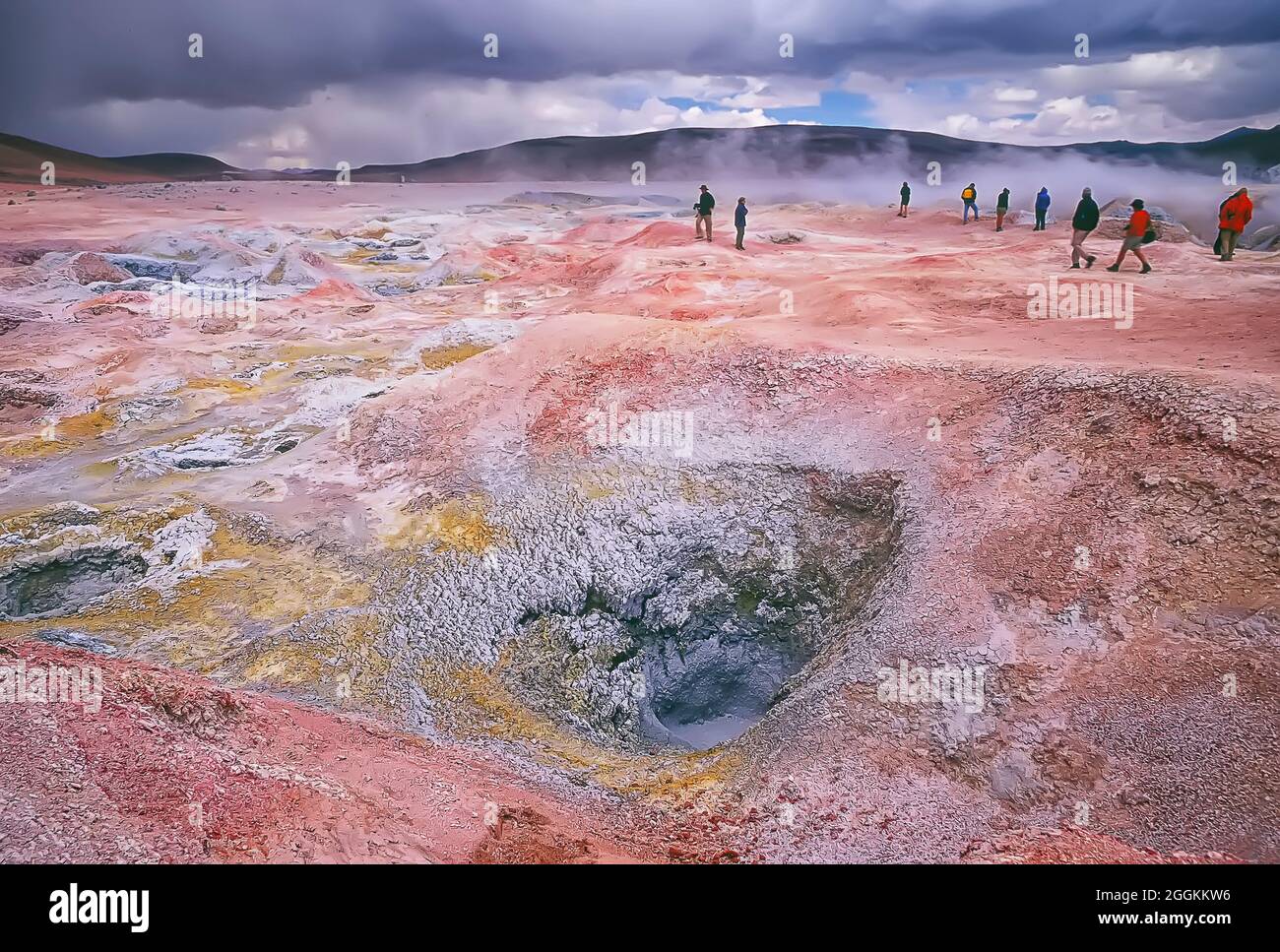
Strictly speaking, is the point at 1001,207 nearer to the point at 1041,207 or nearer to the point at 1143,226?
the point at 1041,207

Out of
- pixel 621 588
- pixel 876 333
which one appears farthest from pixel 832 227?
pixel 621 588
